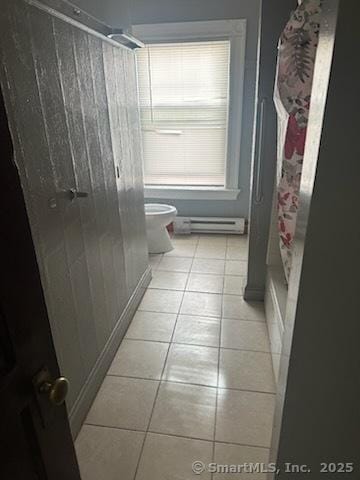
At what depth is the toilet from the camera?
3.15m

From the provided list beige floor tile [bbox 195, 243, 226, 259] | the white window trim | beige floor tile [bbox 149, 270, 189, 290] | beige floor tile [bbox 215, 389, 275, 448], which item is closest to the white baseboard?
beige floor tile [bbox 215, 389, 275, 448]

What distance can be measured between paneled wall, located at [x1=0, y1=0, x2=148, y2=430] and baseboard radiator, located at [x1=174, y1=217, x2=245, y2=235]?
1.48m

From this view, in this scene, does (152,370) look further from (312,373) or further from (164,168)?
(164,168)

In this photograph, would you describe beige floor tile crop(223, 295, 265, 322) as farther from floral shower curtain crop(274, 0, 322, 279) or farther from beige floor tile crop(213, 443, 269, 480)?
beige floor tile crop(213, 443, 269, 480)

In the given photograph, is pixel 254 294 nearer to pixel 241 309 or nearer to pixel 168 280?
pixel 241 309

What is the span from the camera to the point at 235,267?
3010mm

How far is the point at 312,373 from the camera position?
905mm

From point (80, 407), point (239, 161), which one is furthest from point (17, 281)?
point (239, 161)

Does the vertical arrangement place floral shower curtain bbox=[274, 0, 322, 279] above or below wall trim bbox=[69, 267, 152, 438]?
above

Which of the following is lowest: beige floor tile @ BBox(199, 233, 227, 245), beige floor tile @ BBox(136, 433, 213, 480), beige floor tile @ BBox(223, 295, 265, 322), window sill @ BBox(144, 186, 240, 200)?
beige floor tile @ BBox(136, 433, 213, 480)

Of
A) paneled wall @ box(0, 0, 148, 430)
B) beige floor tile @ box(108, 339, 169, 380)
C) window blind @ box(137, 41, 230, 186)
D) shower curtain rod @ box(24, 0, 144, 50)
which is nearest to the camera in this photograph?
paneled wall @ box(0, 0, 148, 430)

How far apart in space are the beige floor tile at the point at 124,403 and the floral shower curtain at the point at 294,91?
108 centimetres

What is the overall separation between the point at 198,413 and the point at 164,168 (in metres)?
2.64

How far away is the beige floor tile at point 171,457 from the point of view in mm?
1354
